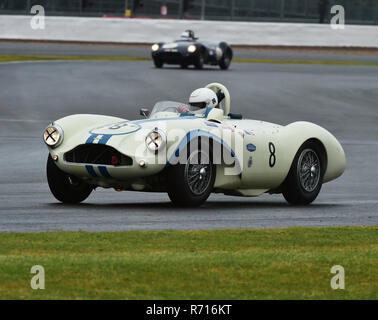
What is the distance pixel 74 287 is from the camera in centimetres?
653

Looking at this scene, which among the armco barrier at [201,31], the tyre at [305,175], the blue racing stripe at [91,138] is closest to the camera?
the blue racing stripe at [91,138]

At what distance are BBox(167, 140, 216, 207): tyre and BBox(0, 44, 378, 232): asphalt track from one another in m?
0.14

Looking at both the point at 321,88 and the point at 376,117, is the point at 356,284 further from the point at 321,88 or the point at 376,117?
the point at 321,88

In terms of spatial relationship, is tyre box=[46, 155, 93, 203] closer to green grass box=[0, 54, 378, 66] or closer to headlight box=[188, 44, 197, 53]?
headlight box=[188, 44, 197, 53]

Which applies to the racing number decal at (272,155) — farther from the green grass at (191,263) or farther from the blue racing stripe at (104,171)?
the green grass at (191,263)

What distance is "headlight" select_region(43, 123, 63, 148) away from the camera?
1085 cm

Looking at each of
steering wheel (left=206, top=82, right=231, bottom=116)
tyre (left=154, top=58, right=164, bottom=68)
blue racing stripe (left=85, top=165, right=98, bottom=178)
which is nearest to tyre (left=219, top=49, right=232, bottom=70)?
tyre (left=154, top=58, right=164, bottom=68)

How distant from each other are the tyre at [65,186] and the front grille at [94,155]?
38 centimetres

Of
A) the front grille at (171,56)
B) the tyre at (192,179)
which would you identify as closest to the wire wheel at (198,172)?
the tyre at (192,179)

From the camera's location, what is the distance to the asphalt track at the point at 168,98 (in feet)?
33.7

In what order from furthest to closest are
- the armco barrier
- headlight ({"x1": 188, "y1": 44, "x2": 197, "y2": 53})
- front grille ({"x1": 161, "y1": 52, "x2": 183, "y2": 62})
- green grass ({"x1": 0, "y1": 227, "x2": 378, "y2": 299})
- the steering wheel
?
the armco barrier, headlight ({"x1": 188, "y1": 44, "x2": 197, "y2": 53}), front grille ({"x1": 161, "y1": 52, "x2": 183, "y2": 62}), the steering wheel, green grass ({"x1": 0, "y1": 227, "x2": 378, "y2": 299})
